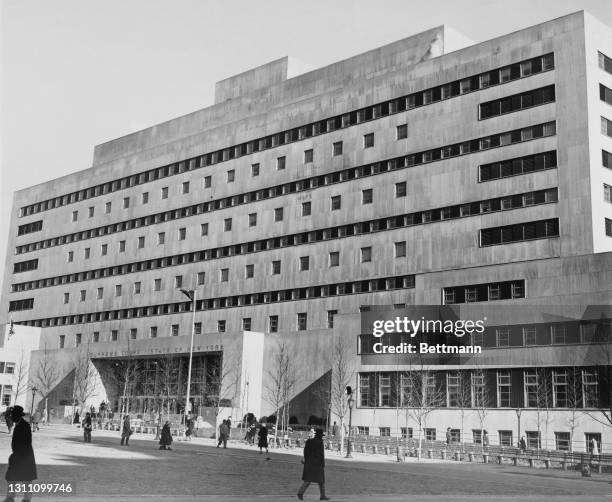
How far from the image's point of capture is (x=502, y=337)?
55969 millimetres

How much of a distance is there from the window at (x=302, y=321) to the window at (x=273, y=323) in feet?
8.89

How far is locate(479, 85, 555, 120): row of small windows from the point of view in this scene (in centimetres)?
6034

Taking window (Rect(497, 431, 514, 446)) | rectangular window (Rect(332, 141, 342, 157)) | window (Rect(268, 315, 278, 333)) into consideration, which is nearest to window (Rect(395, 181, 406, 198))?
rectangular window (Rect(332, 141, 342, 157))

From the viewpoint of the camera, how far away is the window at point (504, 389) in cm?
5475

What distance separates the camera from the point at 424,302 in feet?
208

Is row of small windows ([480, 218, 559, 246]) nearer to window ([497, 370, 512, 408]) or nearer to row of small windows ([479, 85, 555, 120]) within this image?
row of small windows ([479, 85, 555, 120])

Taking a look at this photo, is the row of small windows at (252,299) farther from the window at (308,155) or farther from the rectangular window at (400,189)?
the window at (308,155)

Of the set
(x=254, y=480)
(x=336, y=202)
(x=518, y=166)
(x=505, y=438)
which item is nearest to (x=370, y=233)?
(x=336, y=202)

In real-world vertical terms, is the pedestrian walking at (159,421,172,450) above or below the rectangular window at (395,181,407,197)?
below

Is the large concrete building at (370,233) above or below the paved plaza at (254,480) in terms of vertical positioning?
above

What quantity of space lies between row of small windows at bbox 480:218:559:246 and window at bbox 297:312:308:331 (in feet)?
62.1

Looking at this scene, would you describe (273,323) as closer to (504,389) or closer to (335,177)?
(335,177)

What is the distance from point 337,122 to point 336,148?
243 cm

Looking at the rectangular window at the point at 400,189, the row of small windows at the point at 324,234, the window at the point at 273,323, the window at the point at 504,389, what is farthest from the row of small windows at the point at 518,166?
the window at the point at 273,323
